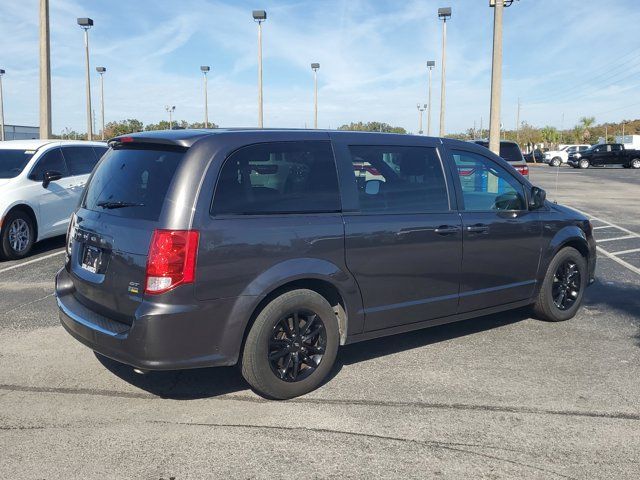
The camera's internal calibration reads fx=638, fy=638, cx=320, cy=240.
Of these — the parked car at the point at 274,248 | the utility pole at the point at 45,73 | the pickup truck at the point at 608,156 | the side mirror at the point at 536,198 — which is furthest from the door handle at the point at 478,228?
the pickup truck at the point at 608,156

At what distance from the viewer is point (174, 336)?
3.88m

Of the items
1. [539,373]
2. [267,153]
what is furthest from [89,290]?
[539,373]

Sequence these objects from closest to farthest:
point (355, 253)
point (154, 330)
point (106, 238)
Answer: point (154, 330) → point (106, 238) → point (355, 253)

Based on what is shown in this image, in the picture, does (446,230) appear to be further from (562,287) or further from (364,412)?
(562,287)

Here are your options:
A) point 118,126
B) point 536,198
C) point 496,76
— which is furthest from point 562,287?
point 118,126

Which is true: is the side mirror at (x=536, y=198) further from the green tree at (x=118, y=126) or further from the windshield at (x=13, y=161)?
the green tree at (x=118, y=126)

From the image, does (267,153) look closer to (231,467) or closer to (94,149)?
(231,467)

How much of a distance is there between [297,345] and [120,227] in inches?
56.0

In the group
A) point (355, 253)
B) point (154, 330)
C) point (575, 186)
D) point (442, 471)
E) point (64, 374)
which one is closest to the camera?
point (442, 471)

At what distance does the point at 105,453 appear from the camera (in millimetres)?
3584

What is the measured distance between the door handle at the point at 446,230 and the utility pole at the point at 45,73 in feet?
45.4

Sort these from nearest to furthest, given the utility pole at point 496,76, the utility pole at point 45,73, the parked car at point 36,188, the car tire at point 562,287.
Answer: the car tire at point 562,287 → the parked car at point 36,188 → the utility pole at point 496,76 → the utility pole at point 45,73

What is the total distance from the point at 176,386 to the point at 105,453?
107 cm

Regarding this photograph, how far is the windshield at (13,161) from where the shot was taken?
985 cm
